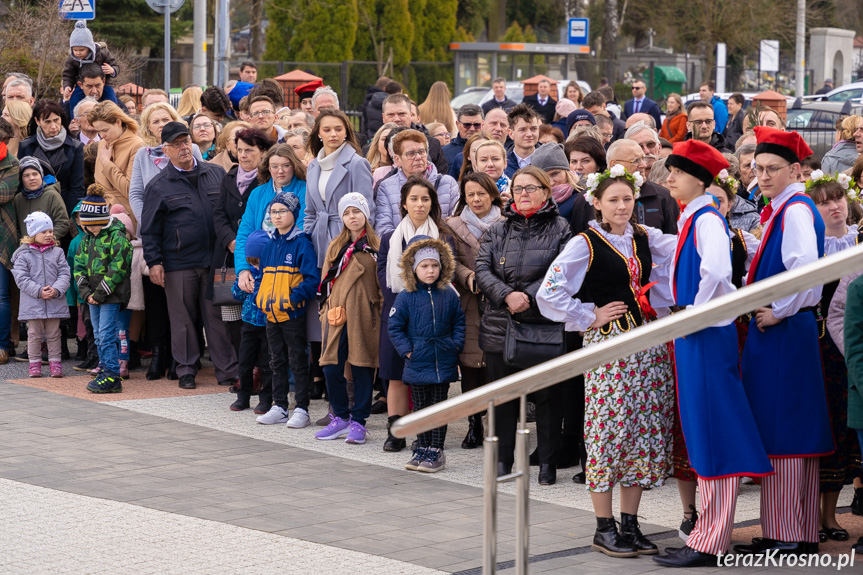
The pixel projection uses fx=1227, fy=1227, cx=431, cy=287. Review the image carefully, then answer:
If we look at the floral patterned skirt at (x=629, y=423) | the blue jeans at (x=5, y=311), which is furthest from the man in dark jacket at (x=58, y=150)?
the floral patterned skirt at (x=629, y=423)

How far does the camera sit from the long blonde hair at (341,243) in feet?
27.6

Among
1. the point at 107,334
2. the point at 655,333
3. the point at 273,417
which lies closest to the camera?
the point at 655,333

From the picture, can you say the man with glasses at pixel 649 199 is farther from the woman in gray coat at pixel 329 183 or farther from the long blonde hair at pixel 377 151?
the long blonde hair at pixel 377 151

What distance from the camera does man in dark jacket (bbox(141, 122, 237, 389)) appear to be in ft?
32.3

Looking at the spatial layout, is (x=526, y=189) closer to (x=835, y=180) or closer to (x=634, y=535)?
(x=835, y=180)

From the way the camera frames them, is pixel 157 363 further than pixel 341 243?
Yes

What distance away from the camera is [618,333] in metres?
6.12

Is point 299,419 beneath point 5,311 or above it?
beneath

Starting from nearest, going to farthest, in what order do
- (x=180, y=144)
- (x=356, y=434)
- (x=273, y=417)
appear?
1. (x=356, y=434)
2. (x=273, y=417)
3. (x=180, y=144)

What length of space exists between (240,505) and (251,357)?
8.48 ft

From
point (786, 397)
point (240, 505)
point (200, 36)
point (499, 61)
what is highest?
point (499, 61)

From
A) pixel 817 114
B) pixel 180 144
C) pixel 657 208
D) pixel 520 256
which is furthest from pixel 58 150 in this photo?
pixel 817 114

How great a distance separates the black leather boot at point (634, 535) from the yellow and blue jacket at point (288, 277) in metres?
3.36

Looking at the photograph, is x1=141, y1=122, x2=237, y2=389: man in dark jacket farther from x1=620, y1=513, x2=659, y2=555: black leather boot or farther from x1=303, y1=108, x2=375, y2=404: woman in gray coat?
x1=620, y1=513, x2=659, y2=555: black leather boot
